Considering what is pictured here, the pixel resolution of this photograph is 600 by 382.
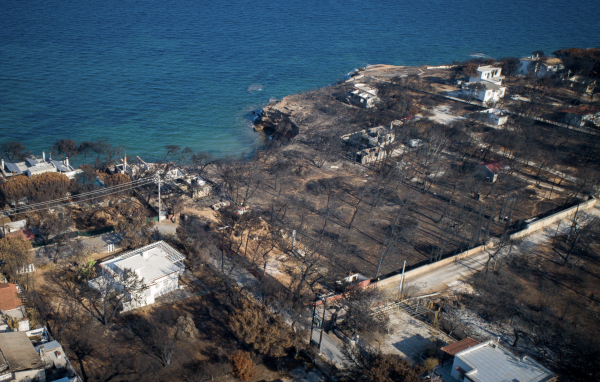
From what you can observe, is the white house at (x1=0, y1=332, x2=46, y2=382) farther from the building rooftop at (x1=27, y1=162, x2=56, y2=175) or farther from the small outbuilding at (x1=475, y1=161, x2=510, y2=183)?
the small outbuilding at (x1=475, y1=161, x2=510, y2=183)

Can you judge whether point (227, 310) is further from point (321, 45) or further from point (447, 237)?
point (321, 45)

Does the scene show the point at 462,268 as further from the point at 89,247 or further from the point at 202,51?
the point at 202,51

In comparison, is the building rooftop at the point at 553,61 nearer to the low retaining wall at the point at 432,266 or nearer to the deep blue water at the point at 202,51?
the deep blue water at the point at 202,51

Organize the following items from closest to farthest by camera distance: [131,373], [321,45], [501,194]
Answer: [131,373], [501,194], [321,45]

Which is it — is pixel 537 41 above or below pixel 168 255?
above

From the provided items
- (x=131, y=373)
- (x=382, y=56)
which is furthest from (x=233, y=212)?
(x=382, y=56)

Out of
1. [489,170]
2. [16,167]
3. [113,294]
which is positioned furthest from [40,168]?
[489,170]

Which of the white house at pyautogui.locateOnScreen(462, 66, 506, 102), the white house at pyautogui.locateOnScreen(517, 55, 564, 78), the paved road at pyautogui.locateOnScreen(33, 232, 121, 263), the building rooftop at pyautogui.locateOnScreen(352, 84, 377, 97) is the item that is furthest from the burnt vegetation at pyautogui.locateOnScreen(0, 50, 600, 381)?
the white house at pyautogui.locateOnScreen(517, 55, 564, 78)
